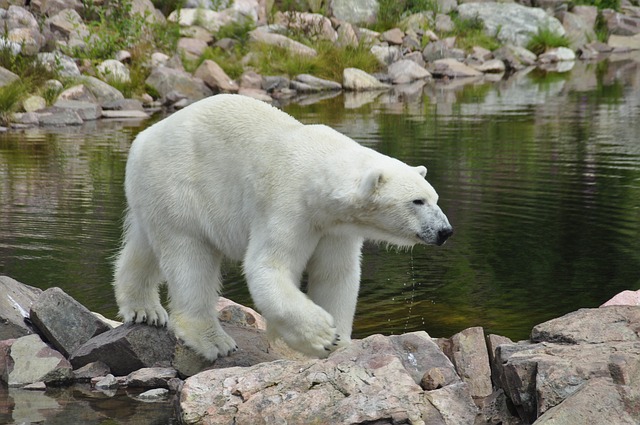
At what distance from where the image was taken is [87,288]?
971 cm

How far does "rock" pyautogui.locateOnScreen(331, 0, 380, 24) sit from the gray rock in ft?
105

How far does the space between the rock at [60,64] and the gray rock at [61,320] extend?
18.8 m

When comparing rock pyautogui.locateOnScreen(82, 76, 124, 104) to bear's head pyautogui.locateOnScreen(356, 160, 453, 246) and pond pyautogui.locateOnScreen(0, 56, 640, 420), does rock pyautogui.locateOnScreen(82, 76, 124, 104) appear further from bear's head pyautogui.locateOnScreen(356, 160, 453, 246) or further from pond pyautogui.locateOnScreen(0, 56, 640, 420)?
bear's head pyautogui.locateOnScreen(356, 160, 453, 246)

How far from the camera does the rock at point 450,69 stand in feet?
117

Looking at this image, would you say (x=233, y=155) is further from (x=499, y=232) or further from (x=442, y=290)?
(x=499, y=232)

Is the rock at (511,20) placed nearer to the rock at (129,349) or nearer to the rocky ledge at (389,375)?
the rock at (129,349)

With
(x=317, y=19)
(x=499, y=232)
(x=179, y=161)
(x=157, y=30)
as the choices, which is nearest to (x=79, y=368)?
(x=179, y=161)

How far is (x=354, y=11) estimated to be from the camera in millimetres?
39312

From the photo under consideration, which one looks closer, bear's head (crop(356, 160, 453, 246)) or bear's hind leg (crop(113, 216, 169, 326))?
bear's head (crop(356, 160, 453, 246))

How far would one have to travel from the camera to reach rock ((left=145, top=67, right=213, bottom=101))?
2689 centimetres

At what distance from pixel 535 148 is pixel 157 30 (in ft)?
50.8

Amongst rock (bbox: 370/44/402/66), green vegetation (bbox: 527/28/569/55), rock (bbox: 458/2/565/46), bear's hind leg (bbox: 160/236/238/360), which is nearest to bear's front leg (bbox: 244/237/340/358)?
bear's hind leg (bbox: 160/236/238/360)

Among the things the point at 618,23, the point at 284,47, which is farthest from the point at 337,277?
the point at 618,23

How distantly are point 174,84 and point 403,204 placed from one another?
2144cm
